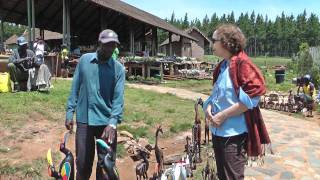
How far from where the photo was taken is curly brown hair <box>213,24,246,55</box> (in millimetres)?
4051

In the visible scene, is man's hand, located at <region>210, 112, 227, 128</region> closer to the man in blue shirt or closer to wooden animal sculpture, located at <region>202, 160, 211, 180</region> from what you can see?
the man in blue shirt

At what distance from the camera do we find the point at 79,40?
1404 inches

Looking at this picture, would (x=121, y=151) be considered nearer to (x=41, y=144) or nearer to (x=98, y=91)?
(x=41, y=144)

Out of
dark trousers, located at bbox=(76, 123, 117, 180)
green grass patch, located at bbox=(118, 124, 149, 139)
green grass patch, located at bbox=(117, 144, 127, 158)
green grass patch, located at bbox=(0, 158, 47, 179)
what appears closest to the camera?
dark trousers, located at bbox=(76, 123, 117, 180)

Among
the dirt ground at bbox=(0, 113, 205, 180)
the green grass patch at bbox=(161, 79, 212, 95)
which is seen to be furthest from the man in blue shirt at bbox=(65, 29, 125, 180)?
the green grass patch at bbox=(161, 79, 212, 95)

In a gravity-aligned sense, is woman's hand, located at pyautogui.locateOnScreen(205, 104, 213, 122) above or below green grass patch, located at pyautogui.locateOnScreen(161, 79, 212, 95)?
above

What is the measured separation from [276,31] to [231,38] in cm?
10890

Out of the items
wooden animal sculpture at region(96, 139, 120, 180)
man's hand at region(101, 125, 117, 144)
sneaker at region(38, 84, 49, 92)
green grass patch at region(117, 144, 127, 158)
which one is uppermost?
sneaker at region(38, 84, 49, 92)

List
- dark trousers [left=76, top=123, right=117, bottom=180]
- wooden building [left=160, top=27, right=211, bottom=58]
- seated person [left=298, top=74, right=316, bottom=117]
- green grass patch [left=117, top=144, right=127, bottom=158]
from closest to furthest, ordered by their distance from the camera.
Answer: dark trousers [left=76, top=123, right=117, bottom=180] → green grass patch [left=117, top=144, right=127, bottom=158] → seated person [left=298, top=74, right=316, bottom=117] → wooden building [left=160, top=27, right=211, bottom=58]

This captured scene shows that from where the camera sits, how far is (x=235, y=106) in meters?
4.02

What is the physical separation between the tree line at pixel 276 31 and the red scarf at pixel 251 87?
99.1 metres

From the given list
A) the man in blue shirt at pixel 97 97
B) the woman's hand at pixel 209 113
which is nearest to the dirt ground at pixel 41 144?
the man in blue shirt at pixel 97 97

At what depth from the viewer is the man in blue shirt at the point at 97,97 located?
15.9ft

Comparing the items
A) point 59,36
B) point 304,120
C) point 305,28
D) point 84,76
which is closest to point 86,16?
point 59,36
